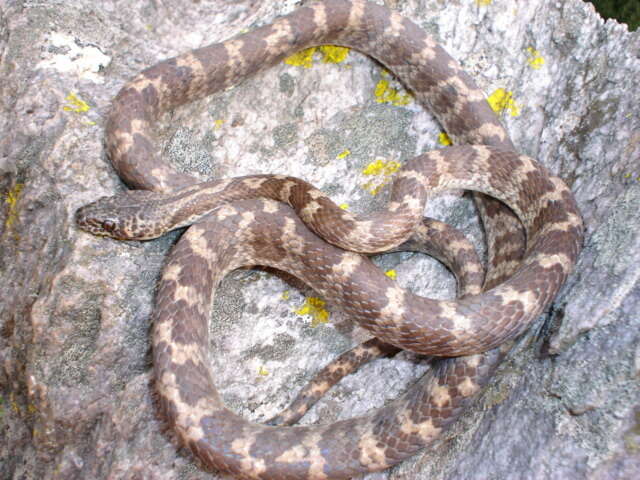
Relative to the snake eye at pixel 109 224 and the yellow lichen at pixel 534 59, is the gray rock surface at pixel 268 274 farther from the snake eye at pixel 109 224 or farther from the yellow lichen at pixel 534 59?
the snake eye at pixel 109 224

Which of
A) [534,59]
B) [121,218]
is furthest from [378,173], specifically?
[121,218]

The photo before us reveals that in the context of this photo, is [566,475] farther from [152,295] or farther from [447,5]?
[447,5]

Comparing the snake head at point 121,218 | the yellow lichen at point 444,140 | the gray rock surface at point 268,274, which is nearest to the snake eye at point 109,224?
the snake head at point 121,218

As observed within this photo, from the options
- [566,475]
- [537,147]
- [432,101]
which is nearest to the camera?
[566,475]

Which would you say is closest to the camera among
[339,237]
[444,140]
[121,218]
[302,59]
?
[339,237]

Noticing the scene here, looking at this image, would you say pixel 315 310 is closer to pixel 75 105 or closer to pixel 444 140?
pixel 444 140

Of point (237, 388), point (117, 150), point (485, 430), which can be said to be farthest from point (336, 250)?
point (117, 150)
